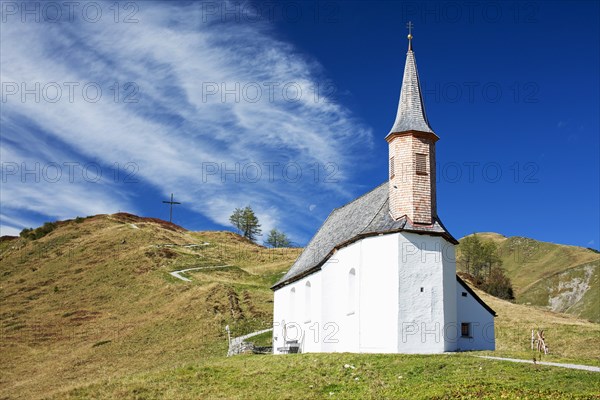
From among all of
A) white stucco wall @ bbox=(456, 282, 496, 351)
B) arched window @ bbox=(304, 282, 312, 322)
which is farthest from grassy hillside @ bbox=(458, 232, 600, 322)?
arched window @ bbox=(304, 282, 312, 322)

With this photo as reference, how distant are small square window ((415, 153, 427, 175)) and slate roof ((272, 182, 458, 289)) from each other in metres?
2.55

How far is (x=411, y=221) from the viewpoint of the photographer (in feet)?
90.8

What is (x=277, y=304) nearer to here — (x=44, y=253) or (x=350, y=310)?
(x=350, y=310)

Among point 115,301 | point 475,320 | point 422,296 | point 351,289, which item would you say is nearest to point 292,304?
point 351,289

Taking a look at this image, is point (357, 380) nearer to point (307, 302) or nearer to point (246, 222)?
point (307, 302)

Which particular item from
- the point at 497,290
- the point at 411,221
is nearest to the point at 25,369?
Result: the point at 411,221

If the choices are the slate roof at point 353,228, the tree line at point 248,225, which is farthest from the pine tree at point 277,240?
the slate roof at point 353,228

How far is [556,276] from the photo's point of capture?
107500mm

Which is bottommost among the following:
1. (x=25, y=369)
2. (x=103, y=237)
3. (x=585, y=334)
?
(x=25, y=369)

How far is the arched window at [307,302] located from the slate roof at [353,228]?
35.7 inches

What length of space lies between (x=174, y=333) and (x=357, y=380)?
92.5 feet

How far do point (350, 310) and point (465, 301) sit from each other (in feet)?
22.3

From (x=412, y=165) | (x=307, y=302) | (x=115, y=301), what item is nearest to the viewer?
(x=412, y=165)

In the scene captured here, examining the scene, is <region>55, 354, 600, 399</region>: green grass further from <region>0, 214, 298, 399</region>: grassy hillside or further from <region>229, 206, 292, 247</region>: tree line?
<region>229, 206, 292, 247</region>: tree line
